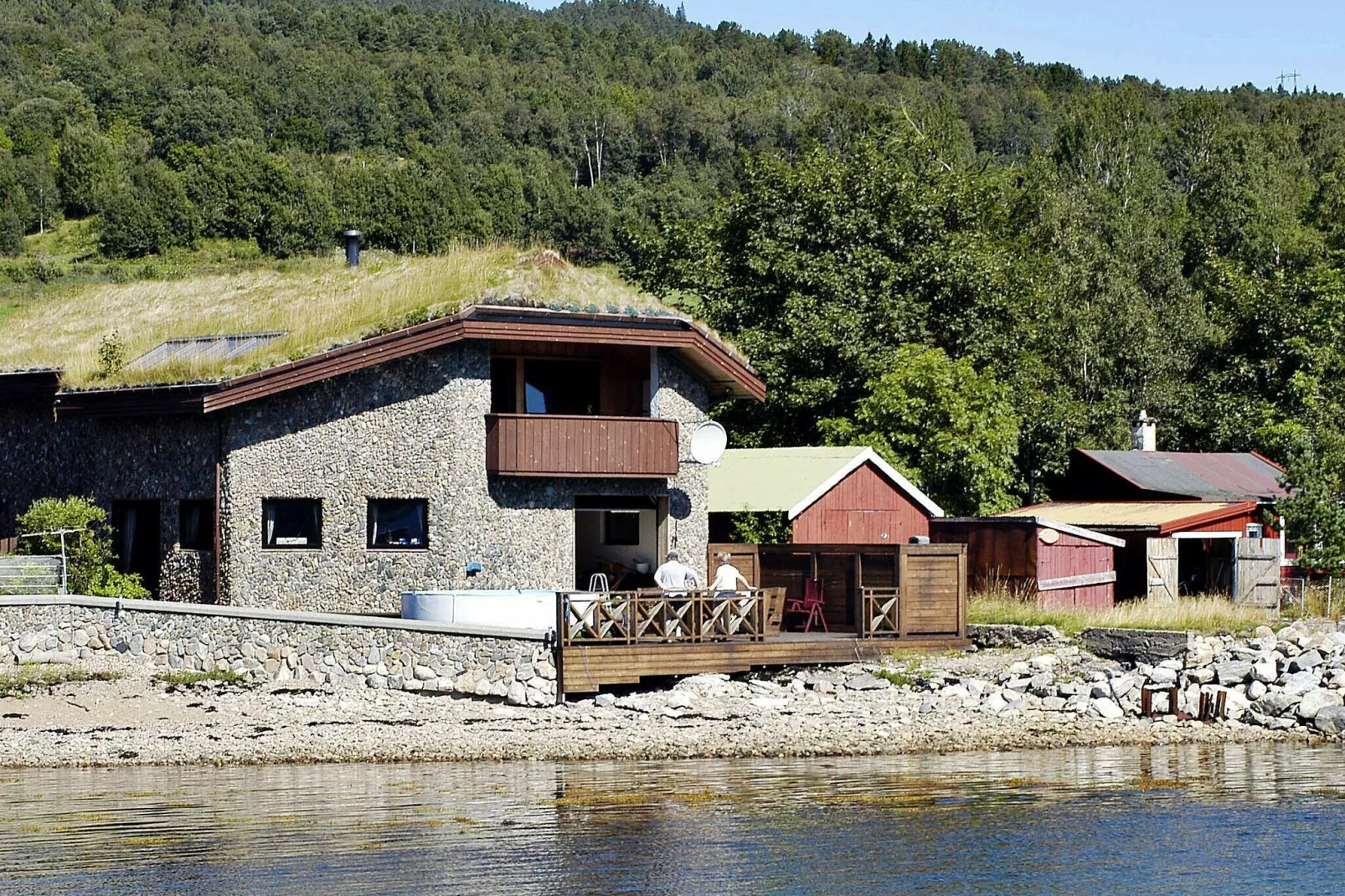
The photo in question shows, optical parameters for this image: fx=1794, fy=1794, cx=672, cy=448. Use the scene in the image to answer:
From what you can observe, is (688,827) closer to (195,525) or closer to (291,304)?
(195,525)

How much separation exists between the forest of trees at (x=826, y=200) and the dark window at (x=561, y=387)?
13.0m

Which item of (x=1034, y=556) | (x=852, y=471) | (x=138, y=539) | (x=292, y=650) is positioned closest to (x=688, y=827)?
(x=292, y=650)

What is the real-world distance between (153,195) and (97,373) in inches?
3093

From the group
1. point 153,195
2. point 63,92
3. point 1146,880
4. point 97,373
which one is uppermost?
point 63,92

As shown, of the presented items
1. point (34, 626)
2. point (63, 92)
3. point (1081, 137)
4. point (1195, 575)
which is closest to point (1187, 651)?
point (1195, 575)

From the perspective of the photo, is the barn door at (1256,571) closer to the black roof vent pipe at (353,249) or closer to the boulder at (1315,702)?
the boulder at (1315,702)

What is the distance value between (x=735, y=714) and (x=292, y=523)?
390 inches

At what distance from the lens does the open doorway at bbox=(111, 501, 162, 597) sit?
33.9m

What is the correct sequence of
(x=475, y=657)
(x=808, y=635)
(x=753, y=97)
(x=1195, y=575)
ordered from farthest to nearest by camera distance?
(x=753, y=97), (x=1195, y=575), (x=808, y=635), (x=475, y=657)

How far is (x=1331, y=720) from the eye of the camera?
Answer: 1097 inches

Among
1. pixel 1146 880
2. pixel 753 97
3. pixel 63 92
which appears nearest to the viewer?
pixel 1146 880

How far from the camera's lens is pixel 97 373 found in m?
34.2

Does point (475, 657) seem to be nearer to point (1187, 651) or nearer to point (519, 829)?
point (519, 829)

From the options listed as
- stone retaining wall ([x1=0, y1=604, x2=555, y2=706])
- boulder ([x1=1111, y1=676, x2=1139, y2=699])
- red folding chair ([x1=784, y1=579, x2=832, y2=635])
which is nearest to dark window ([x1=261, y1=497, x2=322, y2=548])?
stone retaining wall ([x1=0, y1=604, x2=555, y2=706])
